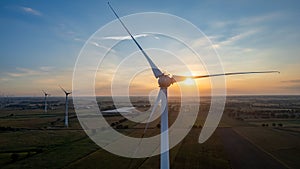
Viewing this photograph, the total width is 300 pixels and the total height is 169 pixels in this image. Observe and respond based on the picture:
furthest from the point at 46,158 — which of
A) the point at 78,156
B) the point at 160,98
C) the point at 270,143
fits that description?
the point at 270,143

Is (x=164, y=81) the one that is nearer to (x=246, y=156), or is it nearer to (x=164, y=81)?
(x=164, y=81)

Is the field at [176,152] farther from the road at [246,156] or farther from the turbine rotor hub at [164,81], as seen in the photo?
the turbine rotor hub at [164,81]

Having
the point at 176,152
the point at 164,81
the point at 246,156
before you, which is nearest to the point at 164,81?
the point at 164,81

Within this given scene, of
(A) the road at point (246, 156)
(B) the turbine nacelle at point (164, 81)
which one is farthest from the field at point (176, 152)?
(B) the turbine nacelle at point (164, 81)

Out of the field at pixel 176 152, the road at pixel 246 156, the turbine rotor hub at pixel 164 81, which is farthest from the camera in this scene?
A: the field at pixel 176 152

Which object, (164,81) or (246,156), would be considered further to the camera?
(246,156)

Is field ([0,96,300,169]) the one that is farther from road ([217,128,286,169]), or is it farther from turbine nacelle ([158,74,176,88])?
turbine nacelle ([158,74,176,88])

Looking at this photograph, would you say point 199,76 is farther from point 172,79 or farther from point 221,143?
point 221,143

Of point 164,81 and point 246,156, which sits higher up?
point 164,81
